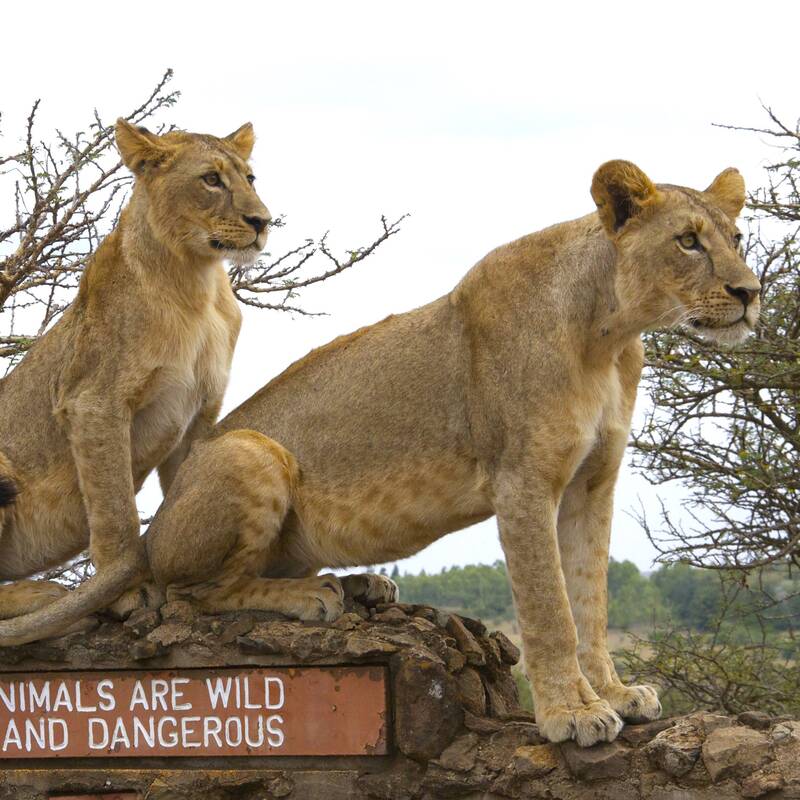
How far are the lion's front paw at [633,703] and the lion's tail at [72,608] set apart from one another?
201cm

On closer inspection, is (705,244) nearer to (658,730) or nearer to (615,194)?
(615,194)

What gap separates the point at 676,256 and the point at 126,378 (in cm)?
228

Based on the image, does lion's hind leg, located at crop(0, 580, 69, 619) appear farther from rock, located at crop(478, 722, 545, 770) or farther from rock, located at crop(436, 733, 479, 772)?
rock, located at crop(478, 722, 545, 770)

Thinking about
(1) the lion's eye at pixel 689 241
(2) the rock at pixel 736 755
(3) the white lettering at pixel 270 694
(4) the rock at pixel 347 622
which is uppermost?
(1) the lion's eye at pixel 689 241

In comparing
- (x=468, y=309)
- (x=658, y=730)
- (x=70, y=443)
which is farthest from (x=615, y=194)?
(x=70, y=443)

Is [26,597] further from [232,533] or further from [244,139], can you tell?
[244,139]

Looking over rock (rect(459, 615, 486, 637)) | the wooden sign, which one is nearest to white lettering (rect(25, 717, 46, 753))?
the wooden sign

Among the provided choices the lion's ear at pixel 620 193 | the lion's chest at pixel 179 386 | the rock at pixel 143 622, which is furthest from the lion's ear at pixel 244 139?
the rock at pixel 143 622

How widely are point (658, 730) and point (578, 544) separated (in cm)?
84

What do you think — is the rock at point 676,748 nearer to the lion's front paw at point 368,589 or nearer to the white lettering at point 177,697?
the lion's front paw at point 368,589

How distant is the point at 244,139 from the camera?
21.3 feet

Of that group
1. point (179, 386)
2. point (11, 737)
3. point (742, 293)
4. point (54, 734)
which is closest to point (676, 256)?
point (742, 293)

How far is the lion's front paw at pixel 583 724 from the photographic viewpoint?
5.23 m

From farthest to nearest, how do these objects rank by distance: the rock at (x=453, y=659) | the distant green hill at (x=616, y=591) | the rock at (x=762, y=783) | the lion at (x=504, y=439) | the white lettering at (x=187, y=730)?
the distant green hill at (x=616, y=591), the white lettering at (x=187, y=730), the rock at (x=453, y=659), the lion at (x=504, y=439), the rock at (x=762, y=783)
